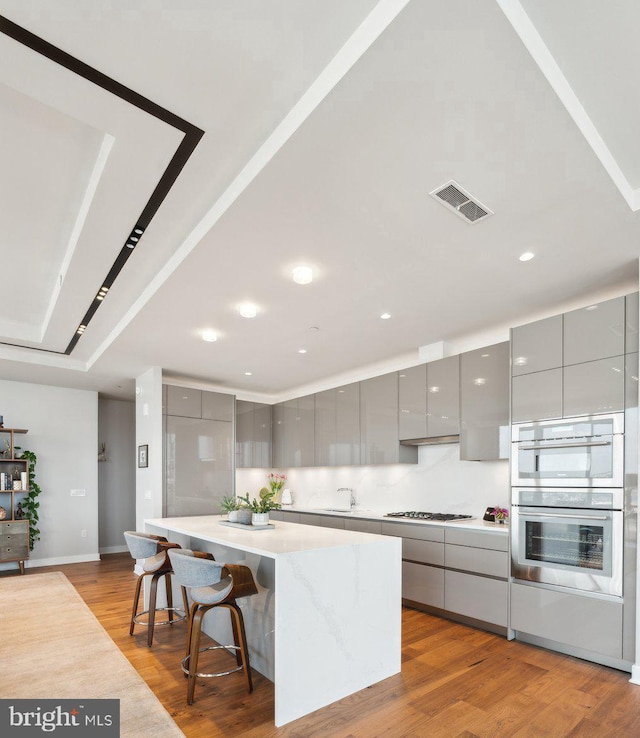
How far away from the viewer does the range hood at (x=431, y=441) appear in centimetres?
488

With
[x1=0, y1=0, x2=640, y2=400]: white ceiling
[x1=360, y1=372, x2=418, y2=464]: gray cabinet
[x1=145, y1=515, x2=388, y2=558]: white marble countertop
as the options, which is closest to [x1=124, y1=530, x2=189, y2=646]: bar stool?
[x1=145, y1=515, x2=388, y2=558]: white marble countertop

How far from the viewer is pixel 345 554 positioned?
2867mm

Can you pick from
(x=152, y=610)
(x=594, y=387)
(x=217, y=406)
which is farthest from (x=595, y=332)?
(x=217, y=406)

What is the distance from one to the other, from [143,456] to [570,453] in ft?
16.4

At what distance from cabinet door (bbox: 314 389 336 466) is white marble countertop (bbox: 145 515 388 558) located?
7.89ft

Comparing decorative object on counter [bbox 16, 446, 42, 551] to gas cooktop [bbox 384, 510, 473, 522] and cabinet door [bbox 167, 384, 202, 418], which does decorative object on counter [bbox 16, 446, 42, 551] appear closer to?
cabinet door [bbox 167, 384, 202, 418]

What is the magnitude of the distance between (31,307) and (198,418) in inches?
94.8

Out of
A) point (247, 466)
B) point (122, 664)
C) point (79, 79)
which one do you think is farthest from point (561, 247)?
point (247, 466)

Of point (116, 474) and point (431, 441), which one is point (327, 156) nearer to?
point (431, 441)

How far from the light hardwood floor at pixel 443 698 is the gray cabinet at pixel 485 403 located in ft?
5.05

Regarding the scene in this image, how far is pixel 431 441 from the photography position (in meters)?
5.13

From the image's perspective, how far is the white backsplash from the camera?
470 cm

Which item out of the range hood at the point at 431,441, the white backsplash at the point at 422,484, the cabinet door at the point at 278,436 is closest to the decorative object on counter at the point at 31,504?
the white backsplash at the point at 422,484

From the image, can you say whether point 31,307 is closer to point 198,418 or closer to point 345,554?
point 198,418
